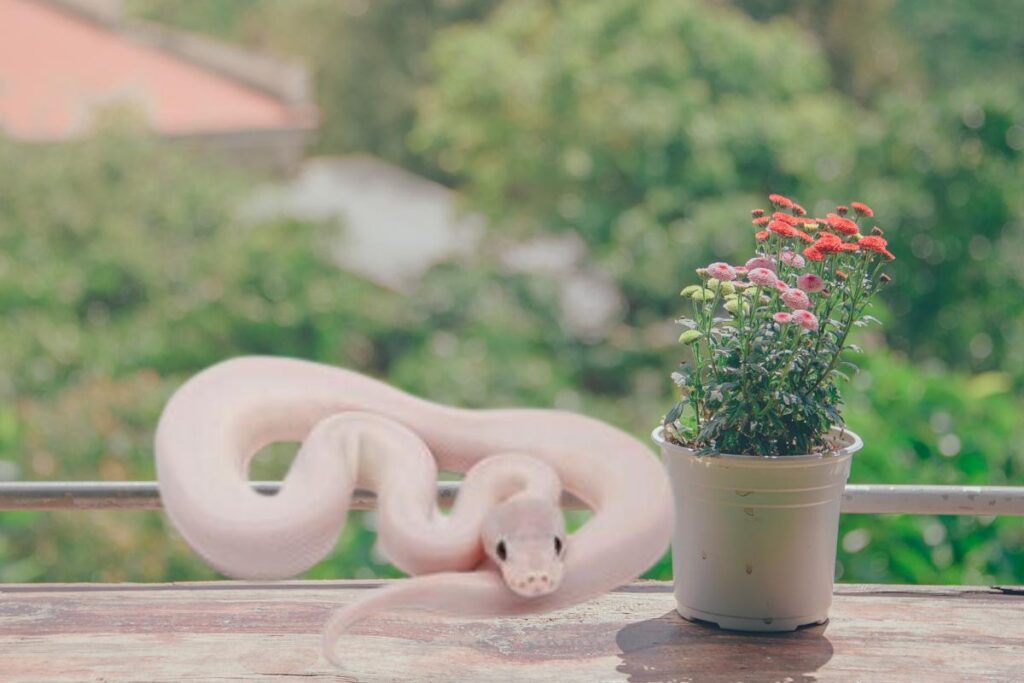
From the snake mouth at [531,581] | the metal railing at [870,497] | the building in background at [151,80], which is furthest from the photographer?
the building in background at [151,80]

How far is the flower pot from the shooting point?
67.9 inches

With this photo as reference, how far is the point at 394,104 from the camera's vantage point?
64.6ft

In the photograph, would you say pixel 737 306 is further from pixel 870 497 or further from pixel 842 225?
pixel 870 497

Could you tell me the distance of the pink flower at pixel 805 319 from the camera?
1.59 meters

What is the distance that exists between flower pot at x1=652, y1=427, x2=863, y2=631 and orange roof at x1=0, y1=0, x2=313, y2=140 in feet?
29.0

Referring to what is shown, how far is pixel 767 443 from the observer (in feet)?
5.74

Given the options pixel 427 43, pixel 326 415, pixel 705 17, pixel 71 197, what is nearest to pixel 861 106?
pixel 427 43

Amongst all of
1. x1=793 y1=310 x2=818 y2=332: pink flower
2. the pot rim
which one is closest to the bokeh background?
the pot rim

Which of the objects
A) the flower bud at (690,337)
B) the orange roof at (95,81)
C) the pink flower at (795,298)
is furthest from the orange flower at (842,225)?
the orange roof at (95,81)

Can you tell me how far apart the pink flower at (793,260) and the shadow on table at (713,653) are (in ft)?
1.65

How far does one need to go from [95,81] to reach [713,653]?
10501 millimetres

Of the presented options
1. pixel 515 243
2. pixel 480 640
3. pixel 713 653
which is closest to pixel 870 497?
pixel 713 653

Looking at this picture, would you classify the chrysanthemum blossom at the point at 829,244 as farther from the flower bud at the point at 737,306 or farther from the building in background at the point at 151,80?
the building in background at the point at 151,80

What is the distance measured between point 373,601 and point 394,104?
61.2ft
